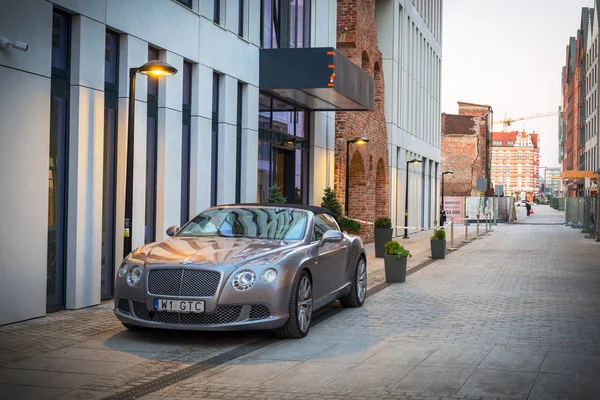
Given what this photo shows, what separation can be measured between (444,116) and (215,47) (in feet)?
229

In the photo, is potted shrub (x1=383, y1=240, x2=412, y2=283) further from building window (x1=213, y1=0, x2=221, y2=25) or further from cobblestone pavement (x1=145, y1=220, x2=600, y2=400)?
building window (x1=213, y1=0, x2=221, y2=25)

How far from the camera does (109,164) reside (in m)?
12.8

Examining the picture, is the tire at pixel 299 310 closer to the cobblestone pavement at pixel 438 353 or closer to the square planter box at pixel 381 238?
the cobblestone pavement at pixel 438 353

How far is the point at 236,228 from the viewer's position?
34.6ft

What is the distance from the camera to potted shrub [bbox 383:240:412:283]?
16047 millimetres

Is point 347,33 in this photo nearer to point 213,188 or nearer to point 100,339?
point 213,188

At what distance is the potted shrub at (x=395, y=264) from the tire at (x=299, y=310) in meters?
6.28

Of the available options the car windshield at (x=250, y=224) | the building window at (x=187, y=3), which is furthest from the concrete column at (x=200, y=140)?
the car windshield at (x=250, y=224)

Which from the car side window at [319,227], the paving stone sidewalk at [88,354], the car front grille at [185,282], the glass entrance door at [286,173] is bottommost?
the paving stone sidewalk at [88,354]

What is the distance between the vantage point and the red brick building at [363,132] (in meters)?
27.4

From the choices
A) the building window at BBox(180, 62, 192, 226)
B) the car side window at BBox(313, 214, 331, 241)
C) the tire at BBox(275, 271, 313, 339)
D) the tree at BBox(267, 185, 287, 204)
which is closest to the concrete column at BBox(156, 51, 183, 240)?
the building window at BBox(180, 62, 192, 226)

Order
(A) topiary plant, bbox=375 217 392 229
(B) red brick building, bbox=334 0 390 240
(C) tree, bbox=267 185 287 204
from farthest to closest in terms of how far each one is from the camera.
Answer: (B) red brick building, bbox=334 0 390 240 → (A) topiary plant, bbox=375 217 392 229 → (C) tree, bbox=267 185 287 204

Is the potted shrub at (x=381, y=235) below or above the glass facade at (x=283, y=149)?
below

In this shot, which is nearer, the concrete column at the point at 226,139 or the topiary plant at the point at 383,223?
the concrete column at the point at 226,139
